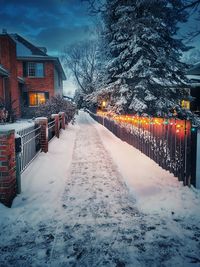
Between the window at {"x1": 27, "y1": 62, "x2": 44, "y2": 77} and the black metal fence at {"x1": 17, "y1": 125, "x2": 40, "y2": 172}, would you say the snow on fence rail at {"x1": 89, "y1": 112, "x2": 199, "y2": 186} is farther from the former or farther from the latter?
the window at {"x1": 27, "y1": 62, "x2": 44, "y2": 77}

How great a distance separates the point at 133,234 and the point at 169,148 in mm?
2909

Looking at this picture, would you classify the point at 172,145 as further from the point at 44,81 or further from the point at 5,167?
the point at 44,81

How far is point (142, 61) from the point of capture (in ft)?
38.7

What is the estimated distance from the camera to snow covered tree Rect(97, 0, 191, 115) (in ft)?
38.3

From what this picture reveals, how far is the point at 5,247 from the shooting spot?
2543mm

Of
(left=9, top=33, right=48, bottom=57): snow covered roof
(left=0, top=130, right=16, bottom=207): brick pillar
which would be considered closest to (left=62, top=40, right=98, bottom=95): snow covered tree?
(left=9, top=33, right=48, bottom=57): snow covered roof

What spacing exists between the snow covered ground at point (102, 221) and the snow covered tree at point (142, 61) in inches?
310

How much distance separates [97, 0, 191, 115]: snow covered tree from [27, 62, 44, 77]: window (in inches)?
467

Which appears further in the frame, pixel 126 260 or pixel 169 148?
pixel 169 148

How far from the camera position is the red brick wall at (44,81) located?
22922 millimetres

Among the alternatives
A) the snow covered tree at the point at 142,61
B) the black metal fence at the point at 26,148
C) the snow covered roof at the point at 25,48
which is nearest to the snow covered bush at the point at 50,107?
the snow covered tree at the point at 142,61

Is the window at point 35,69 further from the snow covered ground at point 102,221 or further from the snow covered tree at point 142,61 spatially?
the snow covered ground at point 102,221

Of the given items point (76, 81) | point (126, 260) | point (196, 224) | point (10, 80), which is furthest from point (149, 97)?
point (76, 81)

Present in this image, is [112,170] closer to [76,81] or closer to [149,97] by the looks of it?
[149,97]
